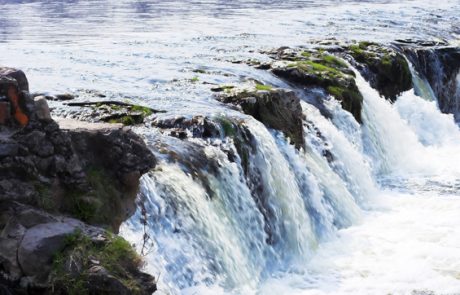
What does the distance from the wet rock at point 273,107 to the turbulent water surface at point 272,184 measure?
0.55 meters

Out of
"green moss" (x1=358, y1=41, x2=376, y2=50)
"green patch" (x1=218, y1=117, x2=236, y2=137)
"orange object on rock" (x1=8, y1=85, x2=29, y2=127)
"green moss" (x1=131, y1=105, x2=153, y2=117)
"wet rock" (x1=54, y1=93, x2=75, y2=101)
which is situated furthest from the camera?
"green moss" (x1=358, y1=41, x2=376, y2=50)

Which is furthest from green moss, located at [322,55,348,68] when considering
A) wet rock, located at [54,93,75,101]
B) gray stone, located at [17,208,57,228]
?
gray stone, located at [17,208,57,228]

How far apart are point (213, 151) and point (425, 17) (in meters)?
39.4

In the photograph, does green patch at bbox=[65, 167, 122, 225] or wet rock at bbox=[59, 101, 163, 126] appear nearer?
green patch at bbox=[65, 167, 122, 225]

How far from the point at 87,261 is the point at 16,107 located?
6.91ft

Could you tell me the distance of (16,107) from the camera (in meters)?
8.12

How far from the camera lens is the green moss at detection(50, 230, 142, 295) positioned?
736cm

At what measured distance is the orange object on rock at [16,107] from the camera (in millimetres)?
8078

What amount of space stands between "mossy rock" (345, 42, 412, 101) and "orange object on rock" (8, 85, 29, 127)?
22.1 meters

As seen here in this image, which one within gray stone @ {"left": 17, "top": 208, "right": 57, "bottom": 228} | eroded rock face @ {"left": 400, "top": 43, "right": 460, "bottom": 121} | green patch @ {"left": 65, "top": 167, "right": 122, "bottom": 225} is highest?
gray stone @ {"left": 17, "top": 208, "right": 57, "bottom": 228}

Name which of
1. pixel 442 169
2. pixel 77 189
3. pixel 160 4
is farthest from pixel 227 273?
pixel 160 4

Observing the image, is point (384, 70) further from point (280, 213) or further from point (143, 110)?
point (280, 213)

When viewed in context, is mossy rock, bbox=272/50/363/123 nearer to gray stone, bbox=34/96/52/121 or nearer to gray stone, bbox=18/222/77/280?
gray stone, bbox=34/96/52/121

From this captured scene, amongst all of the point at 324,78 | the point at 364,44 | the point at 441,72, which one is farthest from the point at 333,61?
the point at 441,72
